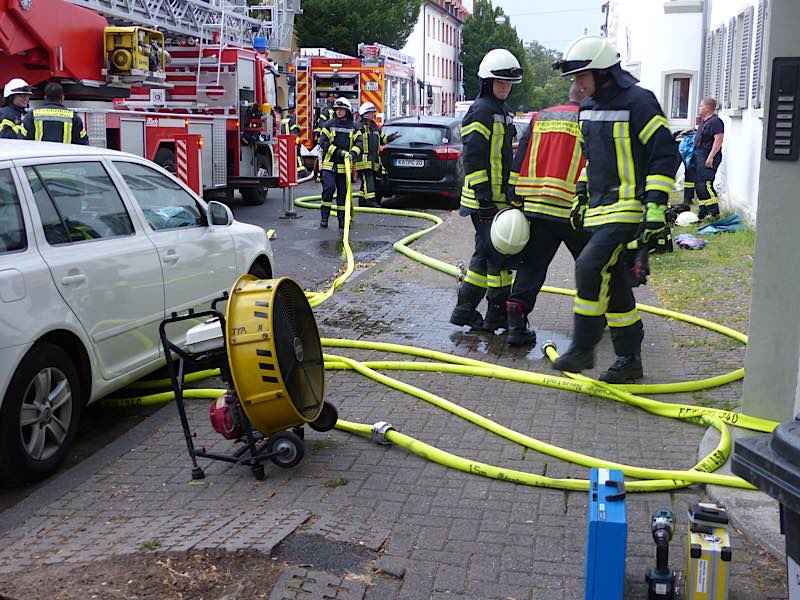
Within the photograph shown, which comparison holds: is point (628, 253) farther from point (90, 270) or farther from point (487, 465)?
point (90, 270)

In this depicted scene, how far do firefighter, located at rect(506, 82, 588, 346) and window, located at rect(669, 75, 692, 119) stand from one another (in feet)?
57.7

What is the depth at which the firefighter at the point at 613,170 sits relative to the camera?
18.4 feet

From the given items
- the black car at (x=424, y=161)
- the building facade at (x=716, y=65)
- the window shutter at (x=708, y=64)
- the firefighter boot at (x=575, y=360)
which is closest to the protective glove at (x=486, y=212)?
the firefighter boot at (x=575, y=360)

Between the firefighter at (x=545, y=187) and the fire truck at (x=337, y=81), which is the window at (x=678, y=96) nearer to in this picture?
the fire truck at (x=337, y=81)

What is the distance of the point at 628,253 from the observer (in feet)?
19.3

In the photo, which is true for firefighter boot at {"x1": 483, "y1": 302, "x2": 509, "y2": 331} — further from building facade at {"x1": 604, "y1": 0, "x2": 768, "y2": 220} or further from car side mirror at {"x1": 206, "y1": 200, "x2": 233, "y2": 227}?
building facade at {"x1": 604, "y1": 0, "x2": 768, "y2": 220}

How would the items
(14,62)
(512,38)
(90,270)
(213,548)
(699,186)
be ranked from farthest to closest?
1. (512,38)
2. (699,186)
3. (14,62)
4. (90,270)
5. (213,548)

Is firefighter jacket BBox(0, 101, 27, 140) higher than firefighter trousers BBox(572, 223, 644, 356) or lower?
higher

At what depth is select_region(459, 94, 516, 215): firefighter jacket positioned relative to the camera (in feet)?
23.5

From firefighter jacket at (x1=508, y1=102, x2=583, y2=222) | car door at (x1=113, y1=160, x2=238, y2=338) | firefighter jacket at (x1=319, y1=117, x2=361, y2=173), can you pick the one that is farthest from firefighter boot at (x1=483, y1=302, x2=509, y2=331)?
firefighter jacket at (x1=319, y1=117, x2=361, y2=173)

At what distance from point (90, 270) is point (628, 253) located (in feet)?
10.2

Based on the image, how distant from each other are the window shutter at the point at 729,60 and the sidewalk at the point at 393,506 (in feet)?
39.8

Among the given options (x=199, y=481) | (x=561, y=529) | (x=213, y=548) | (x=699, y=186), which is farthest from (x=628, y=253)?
(x=699, y=186)

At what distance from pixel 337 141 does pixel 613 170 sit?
869cm
